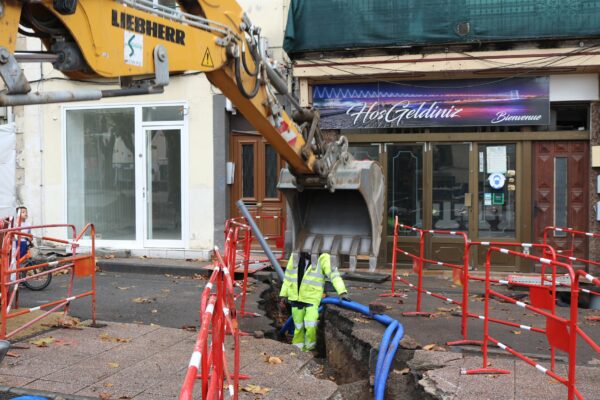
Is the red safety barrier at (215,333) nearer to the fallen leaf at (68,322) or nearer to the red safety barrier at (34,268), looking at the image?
the red safety barrier at (34,268)

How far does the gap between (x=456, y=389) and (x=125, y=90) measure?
12.9 feet

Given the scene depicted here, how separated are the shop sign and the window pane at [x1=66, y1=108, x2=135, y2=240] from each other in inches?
188

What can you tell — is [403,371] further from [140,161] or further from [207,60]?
[140,161]

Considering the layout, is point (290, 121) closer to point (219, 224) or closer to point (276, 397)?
point (276, 397)

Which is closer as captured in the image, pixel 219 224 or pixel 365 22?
pixel 365 22

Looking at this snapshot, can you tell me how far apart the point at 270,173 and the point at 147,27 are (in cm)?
934

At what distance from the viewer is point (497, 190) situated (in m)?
12.3

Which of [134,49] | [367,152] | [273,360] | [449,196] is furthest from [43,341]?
[449,196]

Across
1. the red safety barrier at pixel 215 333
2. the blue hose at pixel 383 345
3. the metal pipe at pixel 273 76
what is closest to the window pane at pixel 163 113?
the metal pipe at pixel 273 76

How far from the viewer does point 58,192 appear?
14508mm

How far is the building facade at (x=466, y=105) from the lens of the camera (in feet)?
37.6

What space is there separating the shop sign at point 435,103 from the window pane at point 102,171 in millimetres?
4772

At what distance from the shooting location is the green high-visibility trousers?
775 cm

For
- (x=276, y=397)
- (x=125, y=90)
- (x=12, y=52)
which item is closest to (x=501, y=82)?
(x=276, y=397)
